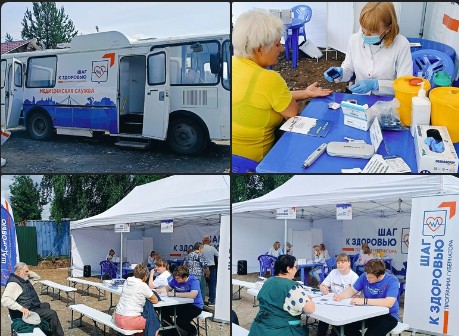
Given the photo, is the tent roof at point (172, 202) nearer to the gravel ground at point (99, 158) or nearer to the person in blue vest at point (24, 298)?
the gravel ground at point (99, 158)

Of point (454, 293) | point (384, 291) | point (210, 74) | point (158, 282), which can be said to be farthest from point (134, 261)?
point (454, 293)

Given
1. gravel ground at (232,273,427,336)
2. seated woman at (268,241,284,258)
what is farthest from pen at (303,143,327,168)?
seated woman at (268,241,284,258)

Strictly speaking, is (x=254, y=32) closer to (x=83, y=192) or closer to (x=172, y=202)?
(x=172, y=202)

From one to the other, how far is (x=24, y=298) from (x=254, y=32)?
1911mm

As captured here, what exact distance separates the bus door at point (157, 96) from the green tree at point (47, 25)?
0.55 m

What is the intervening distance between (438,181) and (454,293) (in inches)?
23.6

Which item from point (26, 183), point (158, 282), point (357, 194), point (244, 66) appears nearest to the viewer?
point (244, 66)

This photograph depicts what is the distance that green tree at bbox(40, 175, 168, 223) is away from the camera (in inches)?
113

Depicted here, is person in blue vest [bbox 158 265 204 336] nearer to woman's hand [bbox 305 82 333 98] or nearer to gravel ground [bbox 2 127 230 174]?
gravel ground [bbox 2 127 230 174]

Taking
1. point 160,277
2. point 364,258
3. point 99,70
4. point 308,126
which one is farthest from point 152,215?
point 364,258

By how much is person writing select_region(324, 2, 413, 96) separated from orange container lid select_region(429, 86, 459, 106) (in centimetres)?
30

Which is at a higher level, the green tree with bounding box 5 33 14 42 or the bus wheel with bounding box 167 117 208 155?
the green tree with bounding box 5 33 14 42

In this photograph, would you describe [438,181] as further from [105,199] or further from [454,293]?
[105,199]

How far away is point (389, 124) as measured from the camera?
1996 mm
